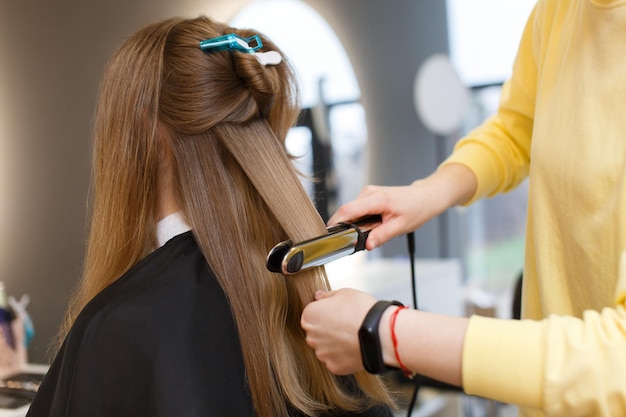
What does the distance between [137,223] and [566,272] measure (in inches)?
27.6

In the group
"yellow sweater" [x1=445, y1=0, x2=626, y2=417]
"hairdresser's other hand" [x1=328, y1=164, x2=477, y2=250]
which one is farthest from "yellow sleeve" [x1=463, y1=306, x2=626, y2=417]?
"hairdresser's other hand" [x1=328, y1=164, x2=477, y2=250]

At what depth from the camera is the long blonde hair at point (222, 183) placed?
3.40 feet

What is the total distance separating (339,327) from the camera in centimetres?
80

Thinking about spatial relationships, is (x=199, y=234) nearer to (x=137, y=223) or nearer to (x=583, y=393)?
(x=137, y=223)

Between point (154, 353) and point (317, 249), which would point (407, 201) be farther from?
point (154, 353)

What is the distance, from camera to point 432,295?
2807 mm

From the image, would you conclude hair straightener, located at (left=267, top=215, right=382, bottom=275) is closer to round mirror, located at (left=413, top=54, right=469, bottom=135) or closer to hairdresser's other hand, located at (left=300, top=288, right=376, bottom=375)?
hairdresser's other hand, located at (left=300, top=288, right=376, bottom=375)

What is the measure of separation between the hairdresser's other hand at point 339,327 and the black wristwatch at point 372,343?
0.04 feet

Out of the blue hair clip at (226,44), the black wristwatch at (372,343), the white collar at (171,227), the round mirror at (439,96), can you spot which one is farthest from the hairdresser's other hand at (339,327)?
the round mirror at (439,96)

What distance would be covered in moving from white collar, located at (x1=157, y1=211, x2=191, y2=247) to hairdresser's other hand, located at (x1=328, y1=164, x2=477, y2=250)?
257mm

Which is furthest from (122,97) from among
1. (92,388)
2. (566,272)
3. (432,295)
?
(432,295)

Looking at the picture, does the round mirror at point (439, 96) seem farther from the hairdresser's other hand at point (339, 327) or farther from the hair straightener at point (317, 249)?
the hairdresser's other hand at point (339, 327)

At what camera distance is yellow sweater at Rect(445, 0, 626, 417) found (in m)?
0.68

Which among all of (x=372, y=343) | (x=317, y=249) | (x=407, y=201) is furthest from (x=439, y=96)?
(x=372, y=343)
